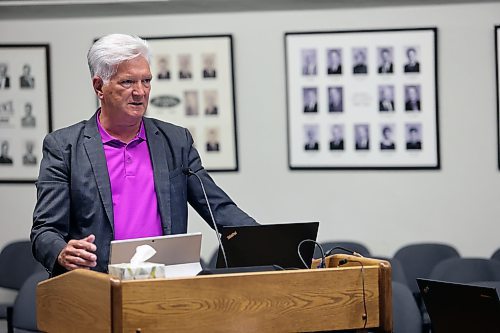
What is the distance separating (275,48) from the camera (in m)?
6.51

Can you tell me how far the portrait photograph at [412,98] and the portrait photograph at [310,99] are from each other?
61cm

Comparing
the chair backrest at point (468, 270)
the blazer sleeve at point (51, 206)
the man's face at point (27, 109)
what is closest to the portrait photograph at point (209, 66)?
the man's face at point (27, 109)

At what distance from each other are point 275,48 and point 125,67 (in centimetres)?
362

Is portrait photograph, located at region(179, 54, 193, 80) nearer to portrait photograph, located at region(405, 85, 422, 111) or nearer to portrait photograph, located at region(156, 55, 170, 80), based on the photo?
portrait photograph, located at region(156, 55, 170, 80)

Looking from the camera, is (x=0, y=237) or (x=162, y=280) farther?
(x=0, y=237)

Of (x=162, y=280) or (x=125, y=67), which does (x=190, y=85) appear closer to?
(x=125, y=67)

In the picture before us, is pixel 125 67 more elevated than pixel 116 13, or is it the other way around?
pixel 116 13

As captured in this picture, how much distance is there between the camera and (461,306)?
10.3 feet

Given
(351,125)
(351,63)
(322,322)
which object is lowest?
(322,322)

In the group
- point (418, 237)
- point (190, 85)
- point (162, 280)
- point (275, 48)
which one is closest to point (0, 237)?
point (190, 85)

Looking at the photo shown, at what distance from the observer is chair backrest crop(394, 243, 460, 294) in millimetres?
6102

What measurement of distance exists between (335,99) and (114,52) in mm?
3701

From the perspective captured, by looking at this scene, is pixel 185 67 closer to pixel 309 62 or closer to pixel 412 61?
pixel 309 62

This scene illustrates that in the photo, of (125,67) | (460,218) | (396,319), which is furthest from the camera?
(460,218)
